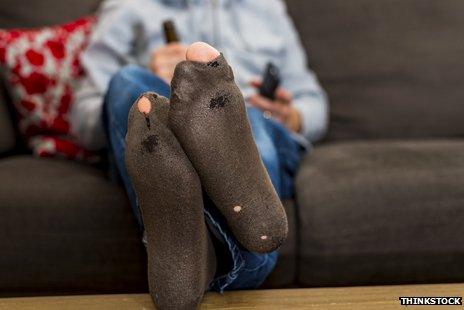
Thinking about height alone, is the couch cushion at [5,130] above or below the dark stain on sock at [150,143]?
below

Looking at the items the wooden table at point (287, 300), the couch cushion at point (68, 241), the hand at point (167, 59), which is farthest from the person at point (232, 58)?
the wooden table at point (287, 300)

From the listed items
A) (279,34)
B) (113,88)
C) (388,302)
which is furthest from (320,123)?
(388,302)

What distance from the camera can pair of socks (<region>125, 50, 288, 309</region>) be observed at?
26.2 inches

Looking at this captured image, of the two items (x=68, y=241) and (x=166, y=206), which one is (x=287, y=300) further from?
(x=68, y=241)

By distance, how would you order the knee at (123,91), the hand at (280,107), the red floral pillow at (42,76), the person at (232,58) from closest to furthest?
the knee at (123,91), the person at (232,58), the hand at (280,107), the red floral pillow at (42,76)

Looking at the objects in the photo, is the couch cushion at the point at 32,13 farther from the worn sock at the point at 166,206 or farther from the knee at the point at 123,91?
the worn sock at the point at 166,206

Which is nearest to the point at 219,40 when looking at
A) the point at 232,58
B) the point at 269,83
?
the point at 232,58

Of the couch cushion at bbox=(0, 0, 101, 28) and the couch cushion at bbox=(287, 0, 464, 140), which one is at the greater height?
the couch cushion at bbox=(0, 0, 101, 28)

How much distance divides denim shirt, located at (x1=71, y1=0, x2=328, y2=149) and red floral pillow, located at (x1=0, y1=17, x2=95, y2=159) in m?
0.06

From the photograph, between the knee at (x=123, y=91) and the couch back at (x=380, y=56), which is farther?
the couch back at (x=380, y=56)

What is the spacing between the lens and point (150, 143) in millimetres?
665

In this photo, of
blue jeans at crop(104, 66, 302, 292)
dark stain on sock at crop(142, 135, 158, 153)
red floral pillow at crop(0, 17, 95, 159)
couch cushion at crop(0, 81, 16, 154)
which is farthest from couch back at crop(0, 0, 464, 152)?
dark stain on sock at crop(142, 135, 158, 153)

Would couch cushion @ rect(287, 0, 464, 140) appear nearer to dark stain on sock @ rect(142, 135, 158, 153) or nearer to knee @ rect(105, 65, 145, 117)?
knee @ rect(105, 65, 145, 117)

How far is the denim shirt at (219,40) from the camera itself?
1301mm
